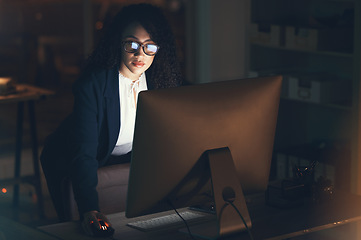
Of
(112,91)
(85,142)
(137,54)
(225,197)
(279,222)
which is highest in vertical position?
(137,54)

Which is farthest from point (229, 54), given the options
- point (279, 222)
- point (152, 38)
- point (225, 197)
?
point (225, 197)

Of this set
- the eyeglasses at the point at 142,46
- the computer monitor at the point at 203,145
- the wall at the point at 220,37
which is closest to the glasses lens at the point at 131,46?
the eyeglasses at the point at 142,46

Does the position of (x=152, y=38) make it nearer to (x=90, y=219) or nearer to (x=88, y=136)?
(x=88, y=136)

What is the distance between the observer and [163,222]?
206cm

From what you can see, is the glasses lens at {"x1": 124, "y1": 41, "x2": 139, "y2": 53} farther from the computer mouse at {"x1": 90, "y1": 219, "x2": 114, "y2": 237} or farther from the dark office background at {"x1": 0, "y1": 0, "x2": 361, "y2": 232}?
the dark office background at {"x1": 0, "y1": 0, "x2": 361, "y2": 232}

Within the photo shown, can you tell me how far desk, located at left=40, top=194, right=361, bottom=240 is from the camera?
6.37 feet

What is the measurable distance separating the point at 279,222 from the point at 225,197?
27 cm

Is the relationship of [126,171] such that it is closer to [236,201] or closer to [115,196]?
[115,196]

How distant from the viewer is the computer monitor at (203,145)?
5.85ft

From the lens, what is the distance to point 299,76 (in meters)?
4.18

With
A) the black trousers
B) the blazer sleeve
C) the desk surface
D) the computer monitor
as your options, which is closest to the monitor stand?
the computer monitor

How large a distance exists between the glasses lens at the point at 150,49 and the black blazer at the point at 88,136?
160 mm

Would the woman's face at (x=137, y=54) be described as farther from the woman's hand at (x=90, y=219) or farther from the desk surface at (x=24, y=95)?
the desk surface at (x=24, y=95)

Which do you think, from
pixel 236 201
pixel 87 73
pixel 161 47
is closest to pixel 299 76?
pixel 161 47
